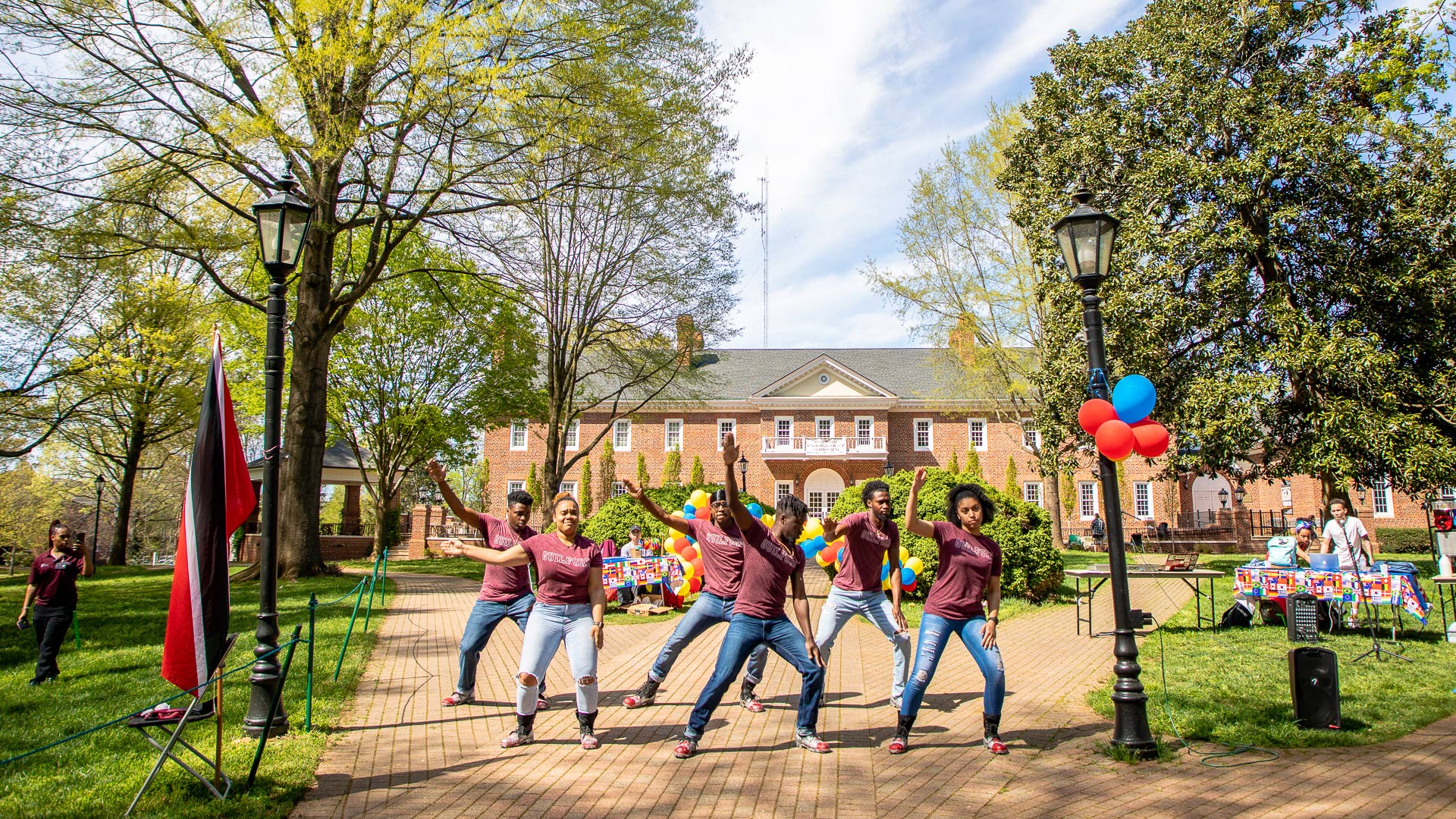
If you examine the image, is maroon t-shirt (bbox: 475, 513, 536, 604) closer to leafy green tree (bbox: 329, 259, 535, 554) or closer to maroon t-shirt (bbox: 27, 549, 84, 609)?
maroon t-shirt (bbox: 27, 549, 84, 609)

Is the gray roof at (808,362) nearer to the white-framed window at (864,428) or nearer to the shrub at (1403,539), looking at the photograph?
the white-framed window at (864,428)

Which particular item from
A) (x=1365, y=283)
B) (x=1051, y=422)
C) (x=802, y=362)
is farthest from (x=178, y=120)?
(x=802, y=362)

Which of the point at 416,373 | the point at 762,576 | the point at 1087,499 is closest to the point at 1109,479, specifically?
the point at 762,576

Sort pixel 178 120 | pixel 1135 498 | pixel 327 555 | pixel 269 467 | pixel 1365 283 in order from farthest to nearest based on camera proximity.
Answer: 1. pixel 1135 498
2. pixel 327 555
3. pixel 1365 283
4. pixel 178 120
5. pixel 269 467

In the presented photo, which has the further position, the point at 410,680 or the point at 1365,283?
the point at 1365,283

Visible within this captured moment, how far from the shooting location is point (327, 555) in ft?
100

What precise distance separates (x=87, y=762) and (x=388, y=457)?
2638 centimetres

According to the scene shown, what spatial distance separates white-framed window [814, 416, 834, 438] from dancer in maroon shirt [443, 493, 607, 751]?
38399 millimetres

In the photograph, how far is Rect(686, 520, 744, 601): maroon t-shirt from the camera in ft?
22.3

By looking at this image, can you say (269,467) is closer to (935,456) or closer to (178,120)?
(178,120)

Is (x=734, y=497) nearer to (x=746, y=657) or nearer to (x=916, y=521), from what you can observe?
(x=746, y=657)

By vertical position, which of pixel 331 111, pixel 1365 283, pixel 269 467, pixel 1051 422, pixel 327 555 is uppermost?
pixel 331 111

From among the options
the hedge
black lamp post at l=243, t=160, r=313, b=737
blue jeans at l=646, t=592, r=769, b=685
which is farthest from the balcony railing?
black lamp post at l=243, t=160, r=313, b=737

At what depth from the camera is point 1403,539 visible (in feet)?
104
